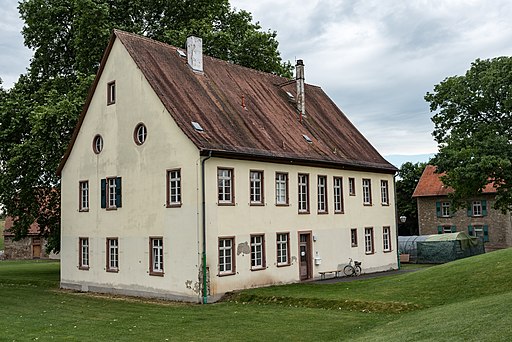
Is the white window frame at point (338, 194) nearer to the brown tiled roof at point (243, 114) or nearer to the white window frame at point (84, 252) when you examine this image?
the brown tiled roof at point (243, 114)

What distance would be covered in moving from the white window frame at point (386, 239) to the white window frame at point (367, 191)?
2207mm

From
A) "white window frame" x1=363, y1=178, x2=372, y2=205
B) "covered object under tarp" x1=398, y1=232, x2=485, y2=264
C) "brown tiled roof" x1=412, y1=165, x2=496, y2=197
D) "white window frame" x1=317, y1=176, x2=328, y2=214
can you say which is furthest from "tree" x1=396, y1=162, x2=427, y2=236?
"white window frame" x1=317, y1=176, x2=328, y2=214

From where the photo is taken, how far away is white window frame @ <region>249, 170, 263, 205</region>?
24.7 m

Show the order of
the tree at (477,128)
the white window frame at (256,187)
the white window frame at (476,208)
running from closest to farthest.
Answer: the white window frame at (256,187) → the tree at (477,128) → the white window frame at (476,208)

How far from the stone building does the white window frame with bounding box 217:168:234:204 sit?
3080cm

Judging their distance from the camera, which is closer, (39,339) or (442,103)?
(39,339)

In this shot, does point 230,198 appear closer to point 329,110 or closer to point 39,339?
point 39,339

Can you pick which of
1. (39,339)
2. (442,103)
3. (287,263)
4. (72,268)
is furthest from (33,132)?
(442,103)

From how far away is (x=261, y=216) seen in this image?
81.9 ft

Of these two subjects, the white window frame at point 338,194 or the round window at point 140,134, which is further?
the white window frame at point 338,194

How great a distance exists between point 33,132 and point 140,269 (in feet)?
29.5

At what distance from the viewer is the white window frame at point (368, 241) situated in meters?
31.7

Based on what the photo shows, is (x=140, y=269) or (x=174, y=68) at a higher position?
(x=174, y=68)

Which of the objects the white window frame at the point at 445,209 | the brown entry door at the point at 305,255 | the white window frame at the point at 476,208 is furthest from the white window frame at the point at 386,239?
the white window frame at the point at 445,209
